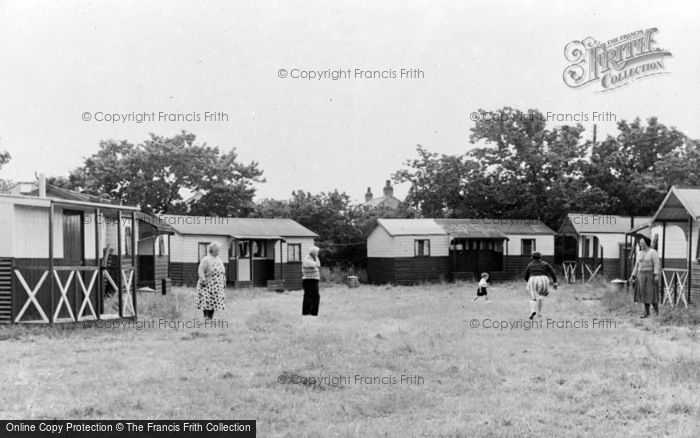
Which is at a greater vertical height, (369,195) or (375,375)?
(369,195)

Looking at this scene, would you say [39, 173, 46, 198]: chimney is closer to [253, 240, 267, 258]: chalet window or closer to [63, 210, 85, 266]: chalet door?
[63, 210, 85, 266]: chalet door

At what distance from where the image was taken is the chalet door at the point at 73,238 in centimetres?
1499

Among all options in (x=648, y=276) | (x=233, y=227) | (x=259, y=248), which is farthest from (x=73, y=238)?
(x=259, y=248)

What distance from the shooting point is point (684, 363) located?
1044 cm

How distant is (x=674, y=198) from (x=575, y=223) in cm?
1873

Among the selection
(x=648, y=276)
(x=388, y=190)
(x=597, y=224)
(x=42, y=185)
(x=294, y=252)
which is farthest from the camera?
(x=388, y=190)

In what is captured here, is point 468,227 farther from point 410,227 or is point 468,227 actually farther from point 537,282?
point 537,282

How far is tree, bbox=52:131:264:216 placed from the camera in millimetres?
41250

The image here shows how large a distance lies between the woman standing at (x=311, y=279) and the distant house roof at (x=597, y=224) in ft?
76.4

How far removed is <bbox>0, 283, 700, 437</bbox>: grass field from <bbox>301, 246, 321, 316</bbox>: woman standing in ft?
1.31

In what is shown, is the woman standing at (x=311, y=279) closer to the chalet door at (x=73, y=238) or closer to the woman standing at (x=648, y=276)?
the chalet door at (x=73, y=238)

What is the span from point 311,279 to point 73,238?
4.61 meters

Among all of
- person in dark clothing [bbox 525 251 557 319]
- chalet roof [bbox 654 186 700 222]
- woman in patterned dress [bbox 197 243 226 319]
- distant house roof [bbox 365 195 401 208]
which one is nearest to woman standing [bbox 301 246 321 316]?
woman in patterned dress [bbox 197 243 226 319]

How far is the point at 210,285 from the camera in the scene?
15.3 meters
